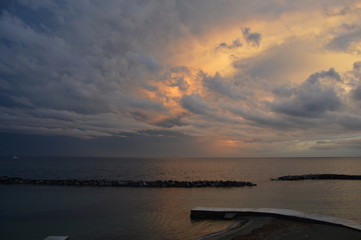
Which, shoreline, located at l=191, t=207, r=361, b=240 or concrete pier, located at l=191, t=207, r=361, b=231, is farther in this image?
concrete pier, located at l=191, t=207, r=361, b=231

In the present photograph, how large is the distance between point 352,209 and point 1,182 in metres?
42.8

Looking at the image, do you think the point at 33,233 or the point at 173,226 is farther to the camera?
the point at 173,226

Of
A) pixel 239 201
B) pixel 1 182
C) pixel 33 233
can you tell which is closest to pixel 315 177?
pixel 239 201

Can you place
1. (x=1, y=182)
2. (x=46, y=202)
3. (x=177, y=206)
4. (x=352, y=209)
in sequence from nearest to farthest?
(x=352, y=209) < (x=177, y=206) < (x=46, y=202) < (x=1, y=182)

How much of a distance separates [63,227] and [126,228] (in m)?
3.62

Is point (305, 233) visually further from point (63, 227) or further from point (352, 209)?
point (63, 227)

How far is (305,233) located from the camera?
1087 cm

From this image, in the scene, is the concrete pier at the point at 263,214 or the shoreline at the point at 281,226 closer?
the shoreline at the point at 281,226

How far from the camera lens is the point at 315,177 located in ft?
163

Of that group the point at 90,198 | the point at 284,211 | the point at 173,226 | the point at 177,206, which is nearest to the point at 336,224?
the point at 284,211

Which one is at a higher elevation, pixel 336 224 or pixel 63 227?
pixel 336 224

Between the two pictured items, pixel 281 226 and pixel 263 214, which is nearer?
pixel 281 226

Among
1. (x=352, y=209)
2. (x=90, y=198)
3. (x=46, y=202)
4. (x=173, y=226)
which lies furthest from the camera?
(x=90, y=198)

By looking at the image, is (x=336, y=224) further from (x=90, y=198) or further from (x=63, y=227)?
(x=90, y=198)
